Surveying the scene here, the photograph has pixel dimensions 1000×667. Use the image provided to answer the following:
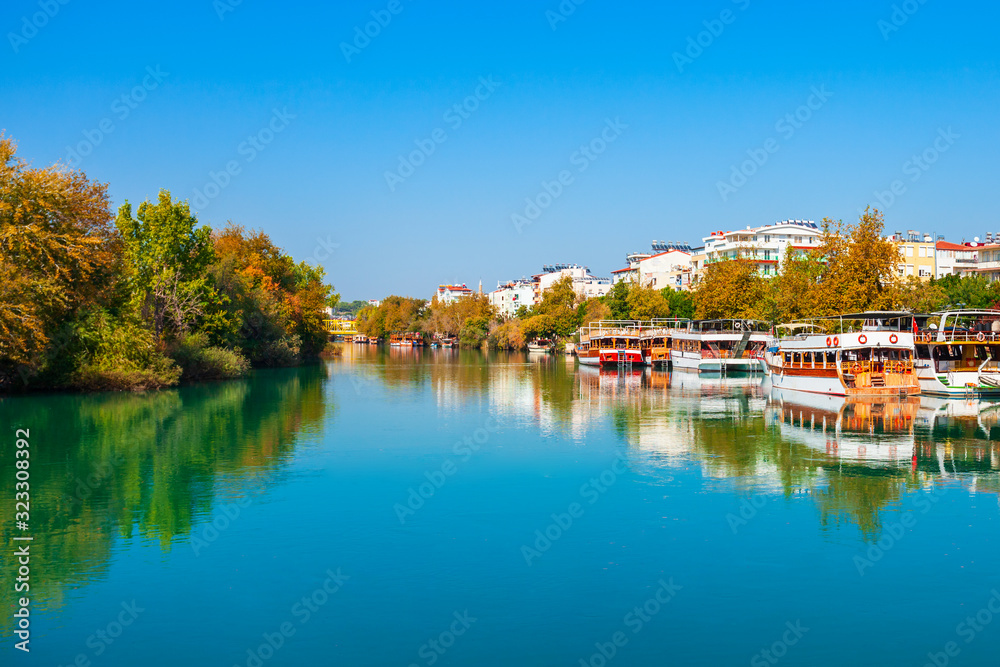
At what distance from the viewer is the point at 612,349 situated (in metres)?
73.9

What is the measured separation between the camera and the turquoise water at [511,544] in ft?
36.8

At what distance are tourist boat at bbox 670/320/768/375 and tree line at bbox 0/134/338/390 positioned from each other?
111ft

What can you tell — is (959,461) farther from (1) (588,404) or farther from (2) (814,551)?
(1) (588,404)

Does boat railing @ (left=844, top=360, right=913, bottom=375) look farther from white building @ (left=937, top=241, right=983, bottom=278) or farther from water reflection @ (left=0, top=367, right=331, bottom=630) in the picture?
white building @ (left=937, top=241, right=983, bottom=278)

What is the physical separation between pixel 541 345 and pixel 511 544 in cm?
10864

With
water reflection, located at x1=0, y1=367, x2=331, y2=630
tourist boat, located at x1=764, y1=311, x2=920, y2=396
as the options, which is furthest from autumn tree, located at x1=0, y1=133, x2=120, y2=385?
tourist boat, located at x1=764, y1=311, x2=920, y2=396

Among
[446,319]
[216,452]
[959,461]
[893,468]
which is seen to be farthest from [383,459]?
[446,319]

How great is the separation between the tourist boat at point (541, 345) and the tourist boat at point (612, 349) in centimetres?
3677

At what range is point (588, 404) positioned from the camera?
41.3 m

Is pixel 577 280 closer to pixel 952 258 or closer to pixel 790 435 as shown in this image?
pixel 952 258

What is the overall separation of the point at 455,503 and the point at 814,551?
7746mm

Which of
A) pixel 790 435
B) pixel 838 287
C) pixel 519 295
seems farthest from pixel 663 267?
pixel 790 435

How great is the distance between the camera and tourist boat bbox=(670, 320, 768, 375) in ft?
205

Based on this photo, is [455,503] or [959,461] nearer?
[455,503]
